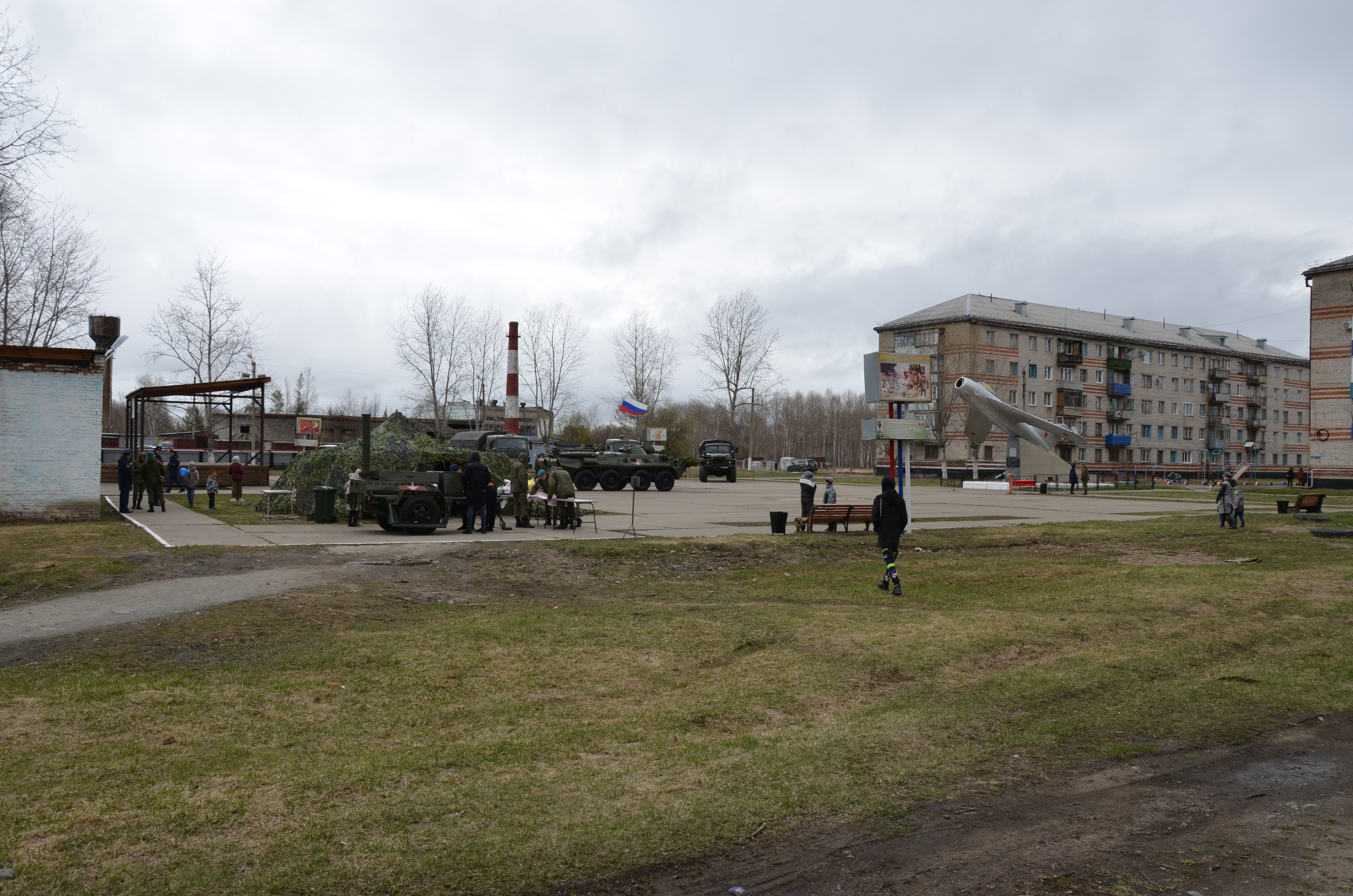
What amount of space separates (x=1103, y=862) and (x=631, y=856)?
2.12 metres

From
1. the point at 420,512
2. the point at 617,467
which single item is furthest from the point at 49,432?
the point at 617,467

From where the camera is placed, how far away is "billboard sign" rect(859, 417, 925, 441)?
18562 mm

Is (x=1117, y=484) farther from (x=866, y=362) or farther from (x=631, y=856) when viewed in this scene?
(x=631, y=856)

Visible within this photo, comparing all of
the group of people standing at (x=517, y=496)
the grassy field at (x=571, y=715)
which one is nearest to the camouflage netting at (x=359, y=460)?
the group of people standing at (x=517, y=496)

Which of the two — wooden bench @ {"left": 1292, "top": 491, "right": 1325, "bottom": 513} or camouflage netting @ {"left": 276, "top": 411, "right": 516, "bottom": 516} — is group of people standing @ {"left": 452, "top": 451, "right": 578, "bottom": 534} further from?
wooden bench @ {"left": 1292, "top": 491, "right": 1325, "bottom": 513}

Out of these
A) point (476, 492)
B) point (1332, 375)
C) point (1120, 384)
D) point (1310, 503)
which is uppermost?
point (1120, 384)

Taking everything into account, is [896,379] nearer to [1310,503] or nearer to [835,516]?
[835,516]

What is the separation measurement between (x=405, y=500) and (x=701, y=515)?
9.09 metres

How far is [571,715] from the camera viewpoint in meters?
6.54

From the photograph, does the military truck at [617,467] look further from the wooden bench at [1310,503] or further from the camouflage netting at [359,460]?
the wooden bench at [1310,503]

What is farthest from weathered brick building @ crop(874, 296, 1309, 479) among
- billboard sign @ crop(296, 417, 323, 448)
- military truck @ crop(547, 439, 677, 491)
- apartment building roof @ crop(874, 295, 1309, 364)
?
billboard sign @ crop(296, 417, 323, 448)

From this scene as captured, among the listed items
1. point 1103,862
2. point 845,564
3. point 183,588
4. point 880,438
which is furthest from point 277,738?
point 880,438

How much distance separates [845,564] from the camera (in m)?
15.2

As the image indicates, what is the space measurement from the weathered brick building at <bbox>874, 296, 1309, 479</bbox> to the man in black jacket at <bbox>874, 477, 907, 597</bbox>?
175 ft
